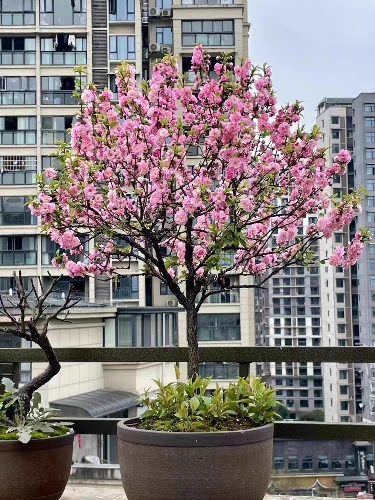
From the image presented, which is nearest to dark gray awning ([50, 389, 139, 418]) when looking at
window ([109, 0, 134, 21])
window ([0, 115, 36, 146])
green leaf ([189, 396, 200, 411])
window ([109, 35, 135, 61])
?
window ([0, 115, 36, 146])

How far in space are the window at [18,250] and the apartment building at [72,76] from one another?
0.05 metres

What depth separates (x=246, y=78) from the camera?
12.9 ft

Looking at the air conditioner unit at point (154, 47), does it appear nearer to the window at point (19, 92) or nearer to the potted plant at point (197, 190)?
the window at point (19, 92)

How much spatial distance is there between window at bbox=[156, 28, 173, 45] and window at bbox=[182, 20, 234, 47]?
157 centimetres

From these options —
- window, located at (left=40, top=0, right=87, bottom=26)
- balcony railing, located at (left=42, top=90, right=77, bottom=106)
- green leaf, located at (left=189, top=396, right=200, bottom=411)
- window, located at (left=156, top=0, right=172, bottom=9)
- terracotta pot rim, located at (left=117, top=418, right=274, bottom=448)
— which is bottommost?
terracotta pot rim, located at (left=117, top=418, right=274, bottom=448)

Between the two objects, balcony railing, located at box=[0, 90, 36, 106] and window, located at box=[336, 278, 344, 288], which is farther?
window, located at box=[336, 278, 344, 288]

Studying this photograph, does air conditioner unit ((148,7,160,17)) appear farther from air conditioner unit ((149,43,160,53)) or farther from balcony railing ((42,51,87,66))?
balcony railing ((42,51,87,66))

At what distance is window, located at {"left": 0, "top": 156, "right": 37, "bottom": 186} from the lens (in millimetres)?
36906

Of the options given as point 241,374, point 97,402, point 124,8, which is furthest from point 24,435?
point 124,8

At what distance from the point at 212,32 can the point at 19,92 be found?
10.3 m

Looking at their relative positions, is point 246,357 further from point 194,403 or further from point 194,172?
point 194,172

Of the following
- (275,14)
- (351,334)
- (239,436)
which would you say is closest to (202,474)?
(239,436)

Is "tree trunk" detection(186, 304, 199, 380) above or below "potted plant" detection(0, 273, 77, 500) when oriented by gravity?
above

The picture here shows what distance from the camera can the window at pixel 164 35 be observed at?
38438mm
